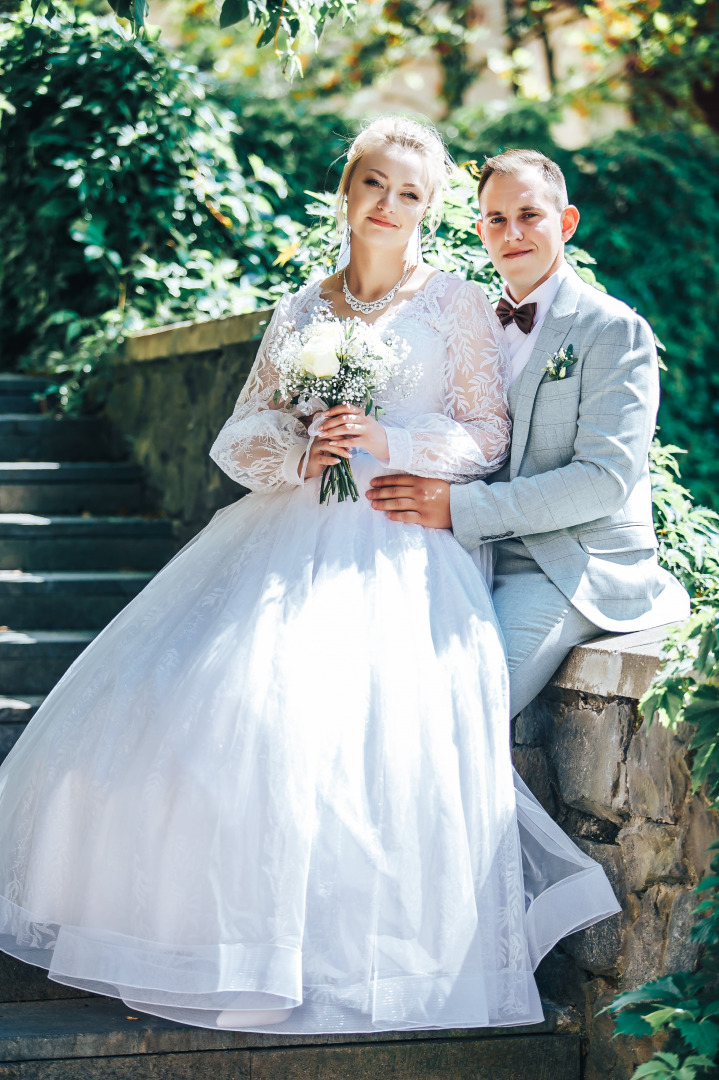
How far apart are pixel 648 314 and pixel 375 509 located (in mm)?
4399

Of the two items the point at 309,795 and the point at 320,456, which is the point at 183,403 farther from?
the point at 309,795

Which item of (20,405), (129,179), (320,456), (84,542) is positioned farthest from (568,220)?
(20,405)

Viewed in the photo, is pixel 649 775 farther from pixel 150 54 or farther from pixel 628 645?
pixel 150 54

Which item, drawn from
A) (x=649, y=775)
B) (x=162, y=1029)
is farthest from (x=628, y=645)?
(x=162, y=1029)

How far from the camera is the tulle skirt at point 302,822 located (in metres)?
2.20

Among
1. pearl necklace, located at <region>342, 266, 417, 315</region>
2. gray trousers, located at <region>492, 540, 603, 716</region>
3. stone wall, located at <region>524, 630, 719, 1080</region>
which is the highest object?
pearl necklace, located at <region>342, 266, 417, 315</region>

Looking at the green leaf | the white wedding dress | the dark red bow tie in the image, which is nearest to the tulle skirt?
the white wedding dress

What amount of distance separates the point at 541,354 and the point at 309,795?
1.23 m

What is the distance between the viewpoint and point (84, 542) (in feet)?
15.8

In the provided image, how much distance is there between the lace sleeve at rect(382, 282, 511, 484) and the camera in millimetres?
2723

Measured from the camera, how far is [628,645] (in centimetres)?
247

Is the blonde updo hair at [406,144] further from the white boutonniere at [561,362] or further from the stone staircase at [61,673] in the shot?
the stone staircase at [61,673]

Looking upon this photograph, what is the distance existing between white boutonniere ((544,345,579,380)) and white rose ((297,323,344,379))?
513 millimetres

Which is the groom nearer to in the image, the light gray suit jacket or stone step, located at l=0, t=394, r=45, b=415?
the light gray suit jacket
